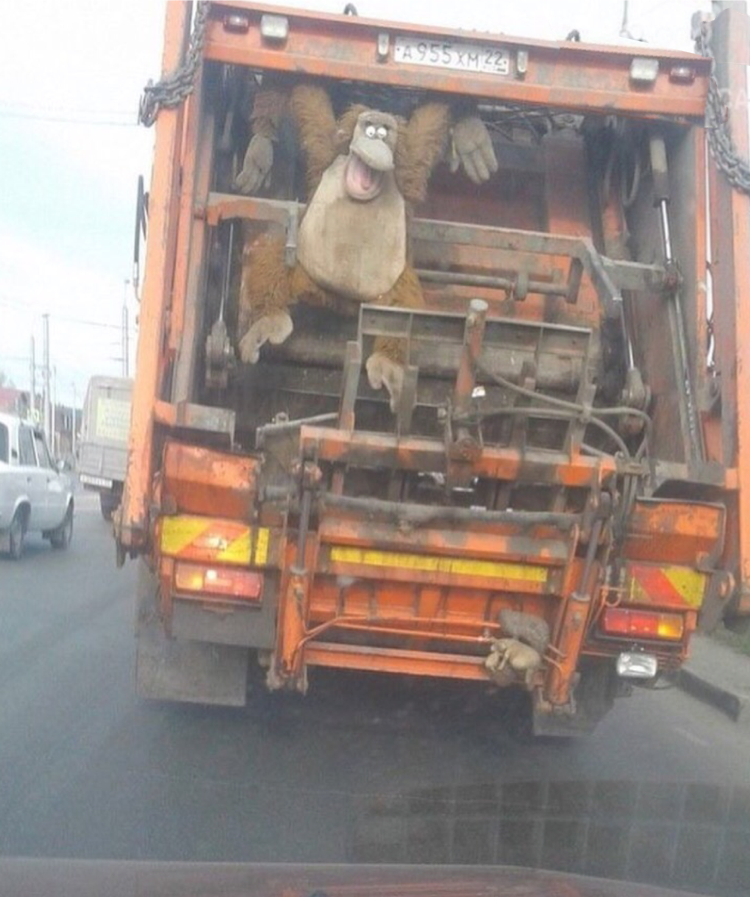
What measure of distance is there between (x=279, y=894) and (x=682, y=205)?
4084 mm

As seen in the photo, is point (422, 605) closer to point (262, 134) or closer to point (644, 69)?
point (262, 134)

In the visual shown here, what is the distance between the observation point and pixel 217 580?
5.32m

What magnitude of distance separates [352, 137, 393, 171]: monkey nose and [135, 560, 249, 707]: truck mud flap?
2.20 m

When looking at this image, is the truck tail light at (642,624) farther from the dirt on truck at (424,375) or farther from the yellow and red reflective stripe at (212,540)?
the yellow and red reflective stripe at (212,540)

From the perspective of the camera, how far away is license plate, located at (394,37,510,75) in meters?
5.88

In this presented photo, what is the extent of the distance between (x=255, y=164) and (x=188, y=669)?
2467 mm

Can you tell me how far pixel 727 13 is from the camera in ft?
19.1

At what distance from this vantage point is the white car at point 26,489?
14.9m

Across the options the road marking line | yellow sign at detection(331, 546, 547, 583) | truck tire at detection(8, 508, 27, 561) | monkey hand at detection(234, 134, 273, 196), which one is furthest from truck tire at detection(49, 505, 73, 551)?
yellow sign at detection(331, 546, 547, 583)

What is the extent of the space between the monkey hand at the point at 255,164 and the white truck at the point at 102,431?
1083 centimetres

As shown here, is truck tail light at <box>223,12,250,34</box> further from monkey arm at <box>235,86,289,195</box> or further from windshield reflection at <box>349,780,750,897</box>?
windshield reflection at <box>349,780,750,897</box>

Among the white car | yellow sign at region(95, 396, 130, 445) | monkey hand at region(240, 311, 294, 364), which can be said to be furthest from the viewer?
yellow sign at region(95, 396, 130, 445)

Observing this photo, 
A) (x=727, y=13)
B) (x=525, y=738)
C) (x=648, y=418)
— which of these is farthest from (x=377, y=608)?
(x=727, y=13)

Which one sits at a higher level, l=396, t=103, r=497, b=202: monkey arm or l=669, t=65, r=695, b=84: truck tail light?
l=669, t=65, r=695, b=84: truck tail light
